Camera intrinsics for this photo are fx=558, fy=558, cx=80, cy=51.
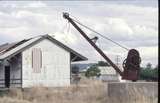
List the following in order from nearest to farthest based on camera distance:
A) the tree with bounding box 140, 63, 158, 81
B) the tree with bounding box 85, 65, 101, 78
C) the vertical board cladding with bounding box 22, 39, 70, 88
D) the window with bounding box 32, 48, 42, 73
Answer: the tree with bounding box 140, 63, 158, 81, the vertical board cladding with bounding box 22, 39, 70, 88, the window with bounding box 32, 48, 42, 73, the tree with bounding box 85, 65, 101, 78

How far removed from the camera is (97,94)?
3338 centimetres

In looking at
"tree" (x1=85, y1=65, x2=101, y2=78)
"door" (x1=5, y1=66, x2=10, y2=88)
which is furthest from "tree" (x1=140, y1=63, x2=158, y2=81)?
"tree" (x1=85, y1=65, x2=101, y2=78)

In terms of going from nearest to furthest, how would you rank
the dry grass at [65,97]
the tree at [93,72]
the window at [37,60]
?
the dry grass at [65,97] < the window at [37,60] < the tree at [93,72]

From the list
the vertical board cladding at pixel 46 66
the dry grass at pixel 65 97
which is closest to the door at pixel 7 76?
the vertical board cladding at pixel 46 66

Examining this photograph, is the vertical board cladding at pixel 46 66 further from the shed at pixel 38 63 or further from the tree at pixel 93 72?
the tree at pixel 93 72

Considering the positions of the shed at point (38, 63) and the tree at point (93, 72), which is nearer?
the shed at point (38, 63)

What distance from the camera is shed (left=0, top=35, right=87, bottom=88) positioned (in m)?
48.3

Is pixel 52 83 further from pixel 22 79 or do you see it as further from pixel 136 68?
pixel 136 68

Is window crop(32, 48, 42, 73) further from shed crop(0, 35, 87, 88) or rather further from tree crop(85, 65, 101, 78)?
tree crop(85, 65, 101, 78)

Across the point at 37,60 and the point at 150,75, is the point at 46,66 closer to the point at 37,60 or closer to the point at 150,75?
the point at 37,60

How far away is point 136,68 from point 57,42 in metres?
14.6

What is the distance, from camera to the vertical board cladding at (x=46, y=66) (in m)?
48.5

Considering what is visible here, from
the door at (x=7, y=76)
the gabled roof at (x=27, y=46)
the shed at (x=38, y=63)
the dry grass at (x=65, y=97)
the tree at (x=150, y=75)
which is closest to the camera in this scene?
the dry grass at (x=65, y=97)

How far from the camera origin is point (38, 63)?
49.0m
